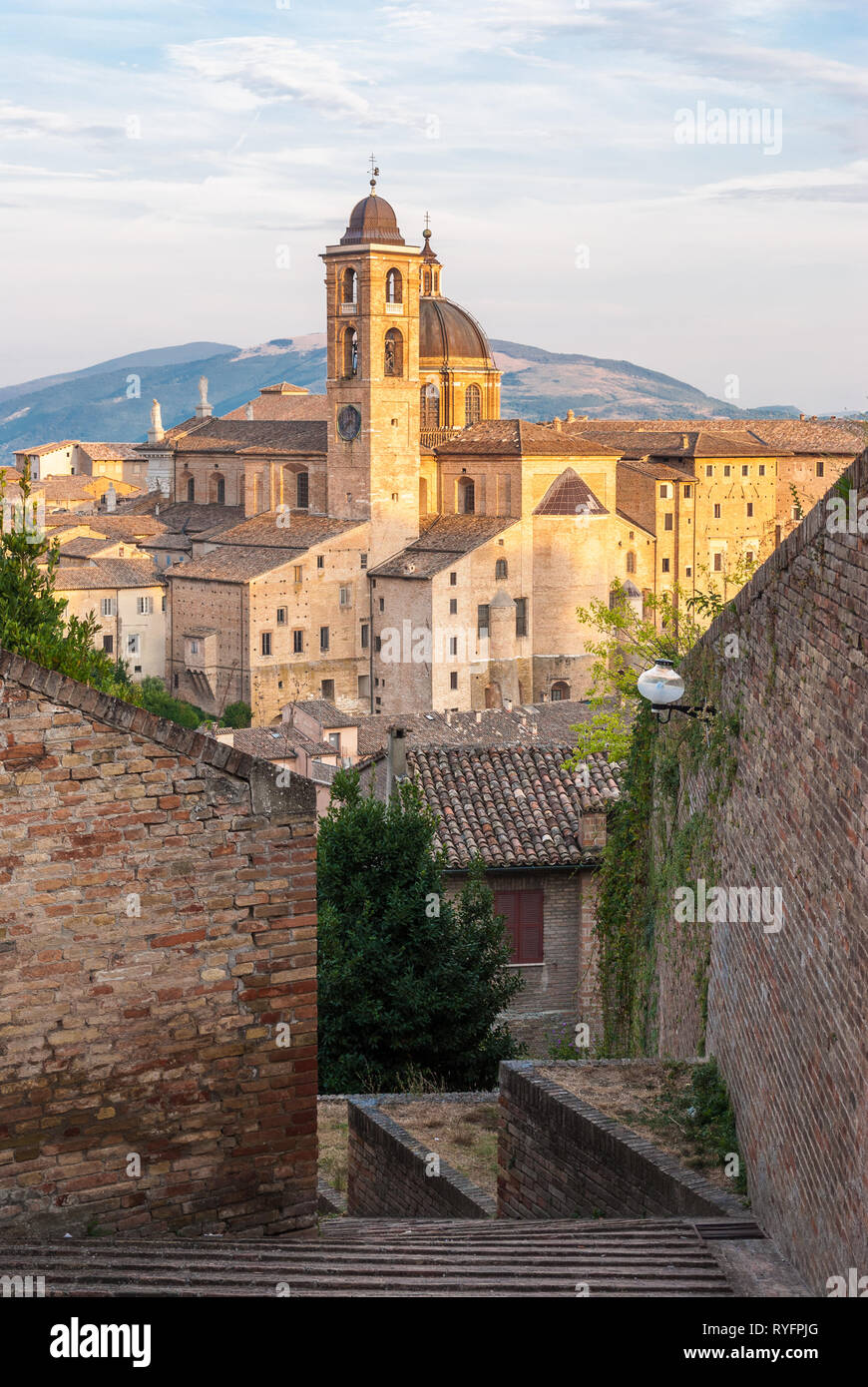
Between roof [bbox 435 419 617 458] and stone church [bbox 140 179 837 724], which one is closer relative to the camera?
stone church [bbox 140 179 837 724]

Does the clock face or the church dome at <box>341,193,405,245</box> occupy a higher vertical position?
the church dome at <box>341,193,405,245</box>

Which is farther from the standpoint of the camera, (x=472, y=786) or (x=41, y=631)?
(x=472, y=786)

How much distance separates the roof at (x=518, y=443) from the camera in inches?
2645

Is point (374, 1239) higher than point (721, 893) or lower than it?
lower

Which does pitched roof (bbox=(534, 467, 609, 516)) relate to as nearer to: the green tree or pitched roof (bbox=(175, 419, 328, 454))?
pitched roof (bbox=(175, 419, 328, 454))

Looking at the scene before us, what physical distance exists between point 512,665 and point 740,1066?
57684 millimetres

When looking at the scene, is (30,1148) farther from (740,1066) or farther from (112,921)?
(740,1066)

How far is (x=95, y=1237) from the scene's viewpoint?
23.4 ft

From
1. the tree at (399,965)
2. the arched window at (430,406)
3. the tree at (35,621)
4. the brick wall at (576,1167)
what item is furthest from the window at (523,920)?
the arched window at (430,406)

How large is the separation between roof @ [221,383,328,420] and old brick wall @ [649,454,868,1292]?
84377 millimetres

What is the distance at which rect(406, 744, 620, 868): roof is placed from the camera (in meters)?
19.7

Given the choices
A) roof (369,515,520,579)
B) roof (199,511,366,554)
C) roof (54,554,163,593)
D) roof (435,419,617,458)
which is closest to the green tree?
roof (199,511,366,554)

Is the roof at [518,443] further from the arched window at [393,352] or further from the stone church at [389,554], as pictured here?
the arched window at [393,352]
